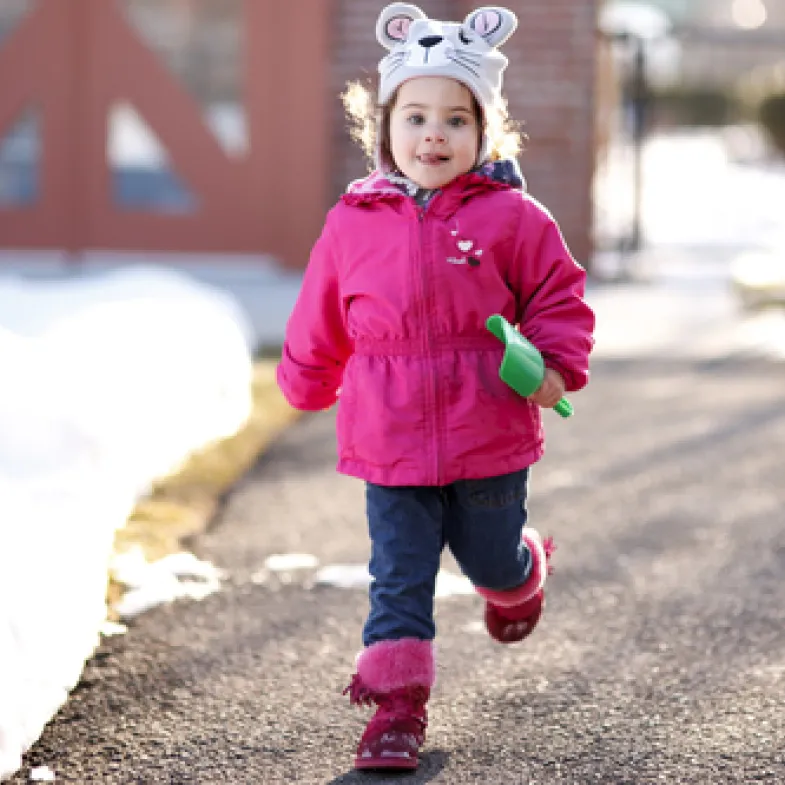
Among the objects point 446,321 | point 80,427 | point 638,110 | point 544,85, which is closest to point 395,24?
point 446,321

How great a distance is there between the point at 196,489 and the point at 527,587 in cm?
204

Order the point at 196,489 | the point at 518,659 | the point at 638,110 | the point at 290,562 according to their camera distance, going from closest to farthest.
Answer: the point at 518,659 < the point at 290,562 < the point at 196,489 < the point at 638,110

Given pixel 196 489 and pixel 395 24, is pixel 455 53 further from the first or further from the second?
pixel 196 489

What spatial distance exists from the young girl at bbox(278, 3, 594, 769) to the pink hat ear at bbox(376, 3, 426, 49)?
0.03 meters

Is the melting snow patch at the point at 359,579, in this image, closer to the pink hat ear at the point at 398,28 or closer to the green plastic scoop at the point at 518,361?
the green plastic scoop at the point at 518,361

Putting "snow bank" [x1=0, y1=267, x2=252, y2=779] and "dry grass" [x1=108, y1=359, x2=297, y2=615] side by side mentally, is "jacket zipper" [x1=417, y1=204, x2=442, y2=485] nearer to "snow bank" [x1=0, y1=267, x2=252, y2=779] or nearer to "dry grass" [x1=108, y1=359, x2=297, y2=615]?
"snow bank" [x1=0, y1=267, x2=252, y2=779]

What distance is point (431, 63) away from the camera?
2.92 m

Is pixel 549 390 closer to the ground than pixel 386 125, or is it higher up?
closer to the ground

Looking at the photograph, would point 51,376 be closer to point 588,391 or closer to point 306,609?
point 306,609

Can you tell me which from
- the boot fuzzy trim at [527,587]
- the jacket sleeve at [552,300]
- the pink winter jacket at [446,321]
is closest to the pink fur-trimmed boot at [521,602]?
the boot fuzzy trim at [527,587]

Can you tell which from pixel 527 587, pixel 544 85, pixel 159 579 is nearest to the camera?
pixel 527 587

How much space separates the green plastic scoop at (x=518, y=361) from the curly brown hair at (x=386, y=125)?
1.44 feet

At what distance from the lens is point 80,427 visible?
412 cm

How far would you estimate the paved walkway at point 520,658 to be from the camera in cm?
291
